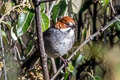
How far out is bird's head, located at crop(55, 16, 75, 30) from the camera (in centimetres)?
249

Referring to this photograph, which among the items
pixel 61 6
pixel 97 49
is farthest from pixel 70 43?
pixel 97 49

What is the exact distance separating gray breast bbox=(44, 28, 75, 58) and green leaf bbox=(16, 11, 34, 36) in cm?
83

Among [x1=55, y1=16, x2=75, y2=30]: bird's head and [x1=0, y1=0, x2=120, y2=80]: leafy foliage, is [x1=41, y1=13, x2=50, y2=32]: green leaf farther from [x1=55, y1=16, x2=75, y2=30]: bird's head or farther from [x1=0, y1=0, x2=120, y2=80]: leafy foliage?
[x1=55, y1=16, x2=75, y2=30]: bird's head

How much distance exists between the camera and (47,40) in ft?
9.07

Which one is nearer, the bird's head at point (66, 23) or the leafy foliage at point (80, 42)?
the bird's head at point (66, 23)

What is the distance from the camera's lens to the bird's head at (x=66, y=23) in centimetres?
249

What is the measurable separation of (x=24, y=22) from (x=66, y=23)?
725 mm

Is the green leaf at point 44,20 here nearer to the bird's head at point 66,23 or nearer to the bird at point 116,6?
the bird's head at point 66,23

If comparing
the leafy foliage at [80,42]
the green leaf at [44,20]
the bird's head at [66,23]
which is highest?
the green leaf at [44,20]

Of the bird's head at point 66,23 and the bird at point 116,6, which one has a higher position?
the bird's head at point 66,23

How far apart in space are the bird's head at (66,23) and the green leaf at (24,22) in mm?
589

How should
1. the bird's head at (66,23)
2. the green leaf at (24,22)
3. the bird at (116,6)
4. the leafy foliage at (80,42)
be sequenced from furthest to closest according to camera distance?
the bird at (116,6) < the leafy foliage at (80,42) < the bird's head at (66,23) < the green leaf at (24,22)

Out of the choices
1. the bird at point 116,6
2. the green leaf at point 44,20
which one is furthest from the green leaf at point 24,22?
the bird at point 116,6

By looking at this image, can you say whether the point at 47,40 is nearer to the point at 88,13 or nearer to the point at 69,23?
the point at 69,23
